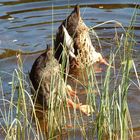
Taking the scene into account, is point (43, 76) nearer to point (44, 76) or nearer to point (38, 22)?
point (44, 76)

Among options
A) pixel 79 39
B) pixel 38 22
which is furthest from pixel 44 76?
pixel 38 22

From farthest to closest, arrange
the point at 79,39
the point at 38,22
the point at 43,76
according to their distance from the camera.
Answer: the point at 38,22, the point at 79,39, the point at 43,76

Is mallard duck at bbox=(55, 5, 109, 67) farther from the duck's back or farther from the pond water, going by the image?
the duck's back

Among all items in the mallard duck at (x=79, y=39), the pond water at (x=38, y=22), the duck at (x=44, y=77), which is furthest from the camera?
the pond water at (x=38, y=22)

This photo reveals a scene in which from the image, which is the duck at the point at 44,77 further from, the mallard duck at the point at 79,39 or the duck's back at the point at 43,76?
the mallard duck at the point at 79,39

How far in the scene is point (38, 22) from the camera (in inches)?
367

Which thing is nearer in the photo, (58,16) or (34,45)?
(34,45)

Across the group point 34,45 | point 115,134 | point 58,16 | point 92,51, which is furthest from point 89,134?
point 58,16

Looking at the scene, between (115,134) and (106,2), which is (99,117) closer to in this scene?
(115,134)

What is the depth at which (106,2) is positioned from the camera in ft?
32.8

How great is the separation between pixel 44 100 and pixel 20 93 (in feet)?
5.18

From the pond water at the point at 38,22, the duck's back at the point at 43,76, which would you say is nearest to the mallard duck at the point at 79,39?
the pond water at the point at 38,22

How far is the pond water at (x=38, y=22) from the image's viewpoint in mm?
8141

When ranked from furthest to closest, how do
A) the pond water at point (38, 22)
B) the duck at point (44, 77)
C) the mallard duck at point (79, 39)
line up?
the pond water at point (38, 22), the mallard duck at point (79, 39), the duck at point (44, 77)
